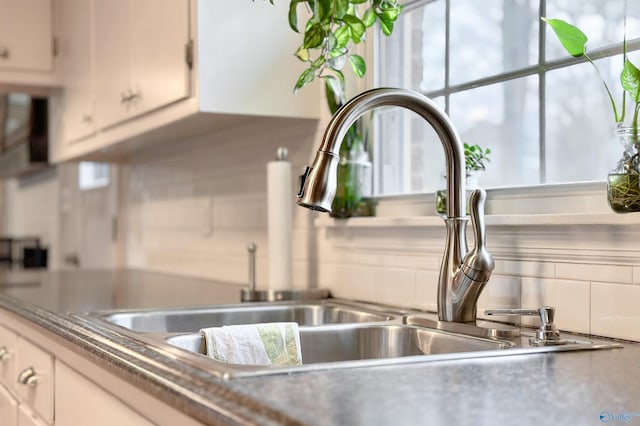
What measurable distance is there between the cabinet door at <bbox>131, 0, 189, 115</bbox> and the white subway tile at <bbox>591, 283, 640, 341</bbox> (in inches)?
42.7

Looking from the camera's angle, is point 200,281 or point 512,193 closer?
point 512,193

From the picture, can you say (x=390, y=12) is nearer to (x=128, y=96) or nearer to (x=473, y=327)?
(x=473, y=327)

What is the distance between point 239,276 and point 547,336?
1.45m

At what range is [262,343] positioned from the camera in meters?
1.43

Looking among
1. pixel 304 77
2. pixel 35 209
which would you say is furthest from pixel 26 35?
pixel 35 209

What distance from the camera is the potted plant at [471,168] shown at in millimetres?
1539

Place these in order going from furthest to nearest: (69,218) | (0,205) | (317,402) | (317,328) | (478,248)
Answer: (0,205) < (69,218) < (317,328) < (478,248) < (317,402)

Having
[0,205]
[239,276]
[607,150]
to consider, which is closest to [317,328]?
[607,150]

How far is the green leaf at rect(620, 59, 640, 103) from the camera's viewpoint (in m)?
1.21

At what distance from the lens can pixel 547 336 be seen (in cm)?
121

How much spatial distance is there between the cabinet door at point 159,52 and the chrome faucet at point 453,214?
0.77 meters

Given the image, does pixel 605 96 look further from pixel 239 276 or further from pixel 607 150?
pixel 239 276
